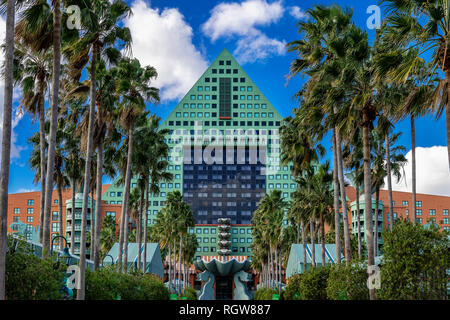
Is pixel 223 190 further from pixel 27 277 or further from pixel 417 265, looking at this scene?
pixel 27 277

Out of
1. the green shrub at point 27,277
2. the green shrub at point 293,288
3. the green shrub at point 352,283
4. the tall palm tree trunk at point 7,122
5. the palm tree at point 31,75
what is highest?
the palm tree at point 31,75

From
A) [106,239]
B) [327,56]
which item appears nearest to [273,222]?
[327,56]

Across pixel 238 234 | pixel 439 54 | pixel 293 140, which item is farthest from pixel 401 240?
pixel 238 234

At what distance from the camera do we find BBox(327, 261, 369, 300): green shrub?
80.0 feet

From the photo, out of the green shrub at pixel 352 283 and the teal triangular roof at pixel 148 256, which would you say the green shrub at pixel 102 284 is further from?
the teal triangular roof at pixel 148 256

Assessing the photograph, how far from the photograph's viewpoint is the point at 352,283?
24.6m

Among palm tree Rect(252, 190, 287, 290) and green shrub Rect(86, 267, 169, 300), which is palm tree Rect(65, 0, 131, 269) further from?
palm tree Rect(252, 190, 287, 290)

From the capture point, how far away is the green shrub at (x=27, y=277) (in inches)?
658

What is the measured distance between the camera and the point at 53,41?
22.4m

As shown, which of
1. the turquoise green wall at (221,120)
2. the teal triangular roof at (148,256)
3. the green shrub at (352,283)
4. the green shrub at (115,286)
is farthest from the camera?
the turquoise green wall at (221,120)

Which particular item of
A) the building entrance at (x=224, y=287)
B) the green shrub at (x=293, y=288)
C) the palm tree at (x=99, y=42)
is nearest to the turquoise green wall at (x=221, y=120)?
the building entrance at (x=224, y=287)

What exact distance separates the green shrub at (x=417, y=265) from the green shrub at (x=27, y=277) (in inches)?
482

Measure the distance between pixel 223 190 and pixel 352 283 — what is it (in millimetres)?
147449
